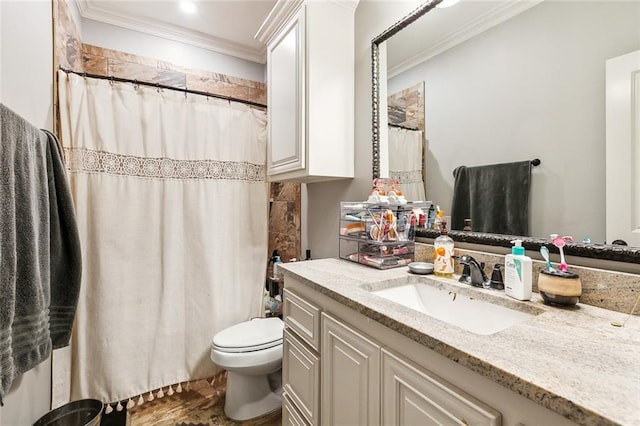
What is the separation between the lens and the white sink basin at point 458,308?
0.84m

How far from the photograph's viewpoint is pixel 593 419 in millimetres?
389

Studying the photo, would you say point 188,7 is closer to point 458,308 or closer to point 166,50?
point 166,50

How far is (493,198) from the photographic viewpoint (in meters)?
1.06

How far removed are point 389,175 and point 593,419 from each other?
1186 mm

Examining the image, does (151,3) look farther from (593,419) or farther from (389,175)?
(593,419)

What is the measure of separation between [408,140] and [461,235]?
514 millimetres

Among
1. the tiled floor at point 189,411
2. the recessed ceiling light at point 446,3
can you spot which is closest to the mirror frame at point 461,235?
the recessed ceiling light at point 446,3

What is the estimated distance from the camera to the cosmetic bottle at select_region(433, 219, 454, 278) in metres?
1.10

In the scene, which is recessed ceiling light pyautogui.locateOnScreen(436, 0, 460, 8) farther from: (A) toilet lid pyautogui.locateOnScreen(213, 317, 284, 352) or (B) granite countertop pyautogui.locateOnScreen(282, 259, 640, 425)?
(A) toilet lid pyautogui.locateOnScreen(213, 317, 284, 352)

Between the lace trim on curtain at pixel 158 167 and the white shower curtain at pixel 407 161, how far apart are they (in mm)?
1028

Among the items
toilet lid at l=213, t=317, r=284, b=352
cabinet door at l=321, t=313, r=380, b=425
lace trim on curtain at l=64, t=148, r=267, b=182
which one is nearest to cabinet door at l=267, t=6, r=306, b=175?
lace trim on curtain at l=64, t=148, r=267, b=182

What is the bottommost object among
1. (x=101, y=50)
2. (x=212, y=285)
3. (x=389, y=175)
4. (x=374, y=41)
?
(x=212, y=285)

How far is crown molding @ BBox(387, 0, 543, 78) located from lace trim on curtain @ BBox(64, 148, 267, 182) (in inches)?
47.2

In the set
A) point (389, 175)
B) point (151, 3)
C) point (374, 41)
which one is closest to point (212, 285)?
point (389, 175)
